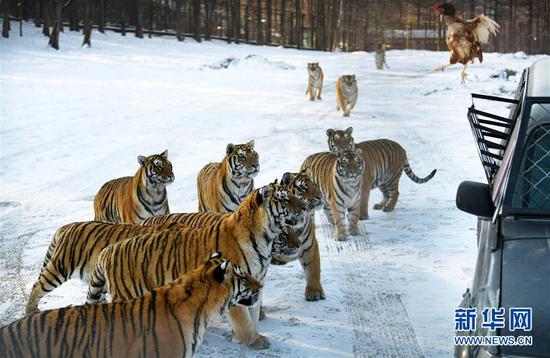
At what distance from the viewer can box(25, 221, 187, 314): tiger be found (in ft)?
19.1

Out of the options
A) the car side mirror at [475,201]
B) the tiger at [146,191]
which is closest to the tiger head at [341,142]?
the tiger at [146,191]

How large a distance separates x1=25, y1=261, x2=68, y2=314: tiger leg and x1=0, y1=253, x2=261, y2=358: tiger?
174cm

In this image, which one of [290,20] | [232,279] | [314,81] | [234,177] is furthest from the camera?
[290,20]

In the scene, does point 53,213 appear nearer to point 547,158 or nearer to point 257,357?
point 257,357

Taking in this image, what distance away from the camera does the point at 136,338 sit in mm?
4164

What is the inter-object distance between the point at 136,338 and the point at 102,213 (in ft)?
13.6

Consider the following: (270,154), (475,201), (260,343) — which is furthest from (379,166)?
(475,201)

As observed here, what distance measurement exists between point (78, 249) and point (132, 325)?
183 cm

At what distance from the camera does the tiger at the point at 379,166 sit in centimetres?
927

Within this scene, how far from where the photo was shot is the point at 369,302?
640cm

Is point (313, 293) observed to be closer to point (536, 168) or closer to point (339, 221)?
point (339, 221)

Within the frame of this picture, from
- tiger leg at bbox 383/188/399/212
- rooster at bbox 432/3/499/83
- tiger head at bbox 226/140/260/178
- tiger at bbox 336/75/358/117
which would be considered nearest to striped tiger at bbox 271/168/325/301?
tiger head at bbox 226/140/260/178

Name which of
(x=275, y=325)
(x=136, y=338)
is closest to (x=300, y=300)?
(x=275, y=325)

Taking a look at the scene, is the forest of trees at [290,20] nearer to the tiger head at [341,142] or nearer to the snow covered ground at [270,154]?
the snow covered ground at [270,154]
